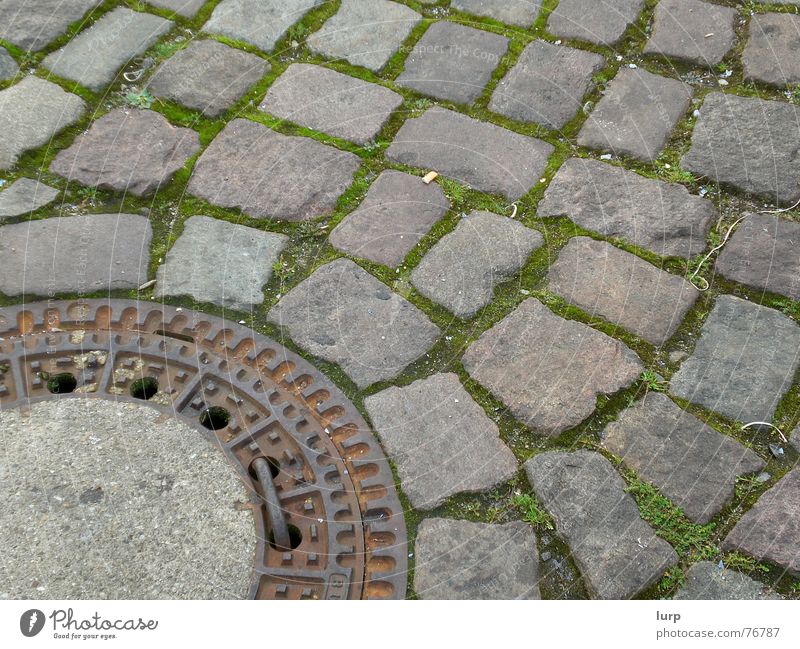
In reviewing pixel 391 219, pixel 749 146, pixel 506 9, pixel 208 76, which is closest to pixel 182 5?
pixel 208 76

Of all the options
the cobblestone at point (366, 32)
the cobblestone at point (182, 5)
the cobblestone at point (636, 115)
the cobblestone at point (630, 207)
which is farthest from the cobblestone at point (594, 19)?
the cobblestone at point (182, 5)

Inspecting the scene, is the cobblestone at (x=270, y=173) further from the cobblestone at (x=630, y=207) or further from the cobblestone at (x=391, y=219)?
the cobblestone at (x=630, y=207)

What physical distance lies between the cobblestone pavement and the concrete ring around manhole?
65 millimetres

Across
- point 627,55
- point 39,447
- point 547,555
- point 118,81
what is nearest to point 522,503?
point 547,555

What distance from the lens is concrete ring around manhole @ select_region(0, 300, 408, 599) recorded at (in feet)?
6.66

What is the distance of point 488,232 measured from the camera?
9.03 feet

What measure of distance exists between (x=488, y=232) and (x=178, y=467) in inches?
Answer: 50.5

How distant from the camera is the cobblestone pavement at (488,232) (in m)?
2.18

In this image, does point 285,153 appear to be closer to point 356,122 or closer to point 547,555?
point 356,122

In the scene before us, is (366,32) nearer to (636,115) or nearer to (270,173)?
(270,173)

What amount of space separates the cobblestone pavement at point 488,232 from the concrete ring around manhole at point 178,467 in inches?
2.6

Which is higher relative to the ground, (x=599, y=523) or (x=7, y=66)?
(x=7, y=66)

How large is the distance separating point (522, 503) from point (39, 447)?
1340mm

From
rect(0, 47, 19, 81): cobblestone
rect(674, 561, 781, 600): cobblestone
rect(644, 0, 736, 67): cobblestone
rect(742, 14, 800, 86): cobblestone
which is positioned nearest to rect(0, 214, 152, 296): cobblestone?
rect(0, 47, 19, 81): cobblestone
